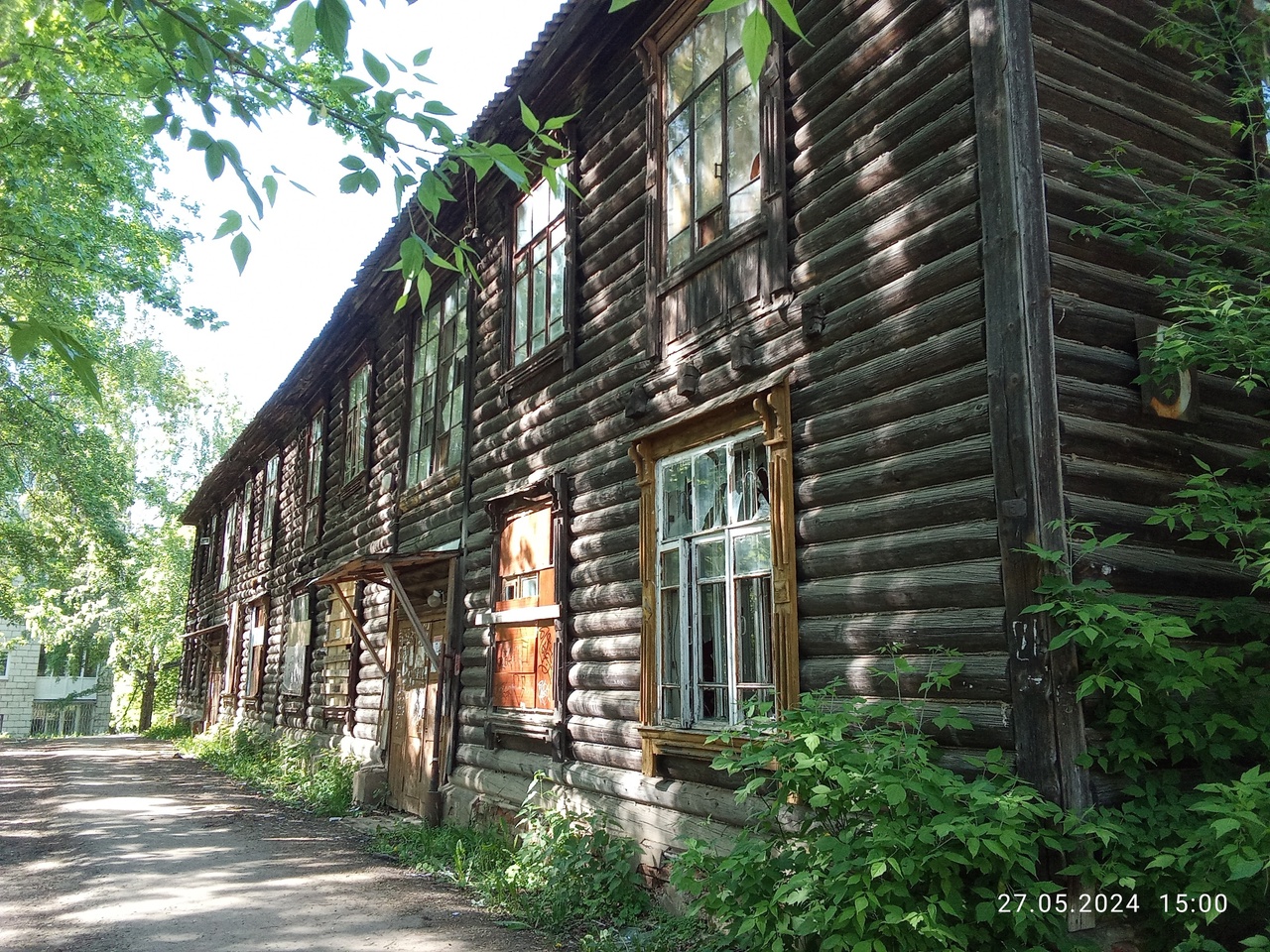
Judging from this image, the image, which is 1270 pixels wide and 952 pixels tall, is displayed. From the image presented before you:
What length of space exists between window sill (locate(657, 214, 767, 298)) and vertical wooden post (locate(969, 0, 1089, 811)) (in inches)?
66.3

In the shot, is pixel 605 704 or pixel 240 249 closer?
pixel 240 249

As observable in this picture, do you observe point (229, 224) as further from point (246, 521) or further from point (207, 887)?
point (246, 521)

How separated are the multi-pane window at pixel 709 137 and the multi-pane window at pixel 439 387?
4.37m

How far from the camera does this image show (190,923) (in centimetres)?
623

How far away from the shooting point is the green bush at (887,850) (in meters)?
3.55

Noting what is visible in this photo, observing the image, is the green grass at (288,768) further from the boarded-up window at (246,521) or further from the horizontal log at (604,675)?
the horizontal log at (604,675)

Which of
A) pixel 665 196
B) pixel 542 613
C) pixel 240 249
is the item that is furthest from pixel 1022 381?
Answer: pixel 542 613

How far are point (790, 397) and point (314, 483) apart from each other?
1329 centimetres

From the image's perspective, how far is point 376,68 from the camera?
142 inches

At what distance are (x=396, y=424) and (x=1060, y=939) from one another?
10.8 m

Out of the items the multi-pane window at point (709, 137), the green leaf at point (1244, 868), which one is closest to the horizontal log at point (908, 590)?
the green leaf at point (1244, 868)

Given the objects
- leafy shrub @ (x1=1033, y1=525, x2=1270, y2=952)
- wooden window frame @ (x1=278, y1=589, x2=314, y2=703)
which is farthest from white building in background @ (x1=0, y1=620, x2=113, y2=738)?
leafy shrub @ (x1=1033, y1=525, x2=1270, y2=952)

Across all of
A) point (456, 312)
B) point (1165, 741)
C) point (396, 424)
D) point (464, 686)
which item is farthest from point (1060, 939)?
point (396, 424)

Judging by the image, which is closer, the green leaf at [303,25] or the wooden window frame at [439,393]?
the green leaf at [303,25]
